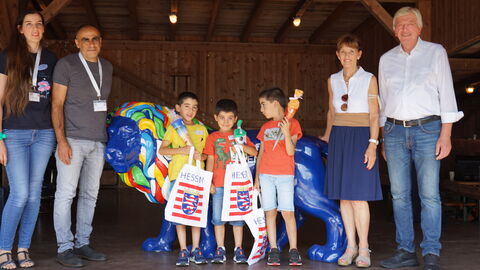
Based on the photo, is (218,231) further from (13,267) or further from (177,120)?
(13,267)

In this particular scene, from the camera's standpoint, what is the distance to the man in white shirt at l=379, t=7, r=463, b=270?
3191 millimetres

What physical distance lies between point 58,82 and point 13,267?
46.9 inches

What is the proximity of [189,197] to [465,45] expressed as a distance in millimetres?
4859

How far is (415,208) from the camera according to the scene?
577 centimetres

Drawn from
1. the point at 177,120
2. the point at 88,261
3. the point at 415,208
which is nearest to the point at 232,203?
the point at 177,120

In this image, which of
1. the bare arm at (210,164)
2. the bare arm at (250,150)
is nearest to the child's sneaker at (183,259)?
the bare arm at (210,164)

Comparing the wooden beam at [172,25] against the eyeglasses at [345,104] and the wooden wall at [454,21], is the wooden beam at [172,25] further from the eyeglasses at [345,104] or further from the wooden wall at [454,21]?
the eyeglasses at [345,104]

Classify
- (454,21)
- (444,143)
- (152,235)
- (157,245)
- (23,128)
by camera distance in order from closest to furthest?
(444,143) < (23,128) < (157,245) < (152,235) < (454,21)

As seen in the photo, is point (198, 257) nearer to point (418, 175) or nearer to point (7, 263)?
point (7, 263)

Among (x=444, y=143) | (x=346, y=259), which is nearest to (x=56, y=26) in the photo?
(x=346, y=259)

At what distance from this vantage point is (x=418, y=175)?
327 cm

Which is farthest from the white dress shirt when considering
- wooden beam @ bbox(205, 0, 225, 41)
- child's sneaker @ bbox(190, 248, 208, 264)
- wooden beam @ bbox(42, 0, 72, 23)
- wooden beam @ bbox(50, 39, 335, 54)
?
wooden beam @ bbox(50, 39, 335, 54)

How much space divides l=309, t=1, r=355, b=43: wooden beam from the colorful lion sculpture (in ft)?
21.0

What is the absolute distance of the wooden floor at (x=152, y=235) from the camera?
352cm
